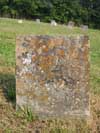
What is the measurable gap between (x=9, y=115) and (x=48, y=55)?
3.22 feet

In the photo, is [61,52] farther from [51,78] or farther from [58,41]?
[51,78]

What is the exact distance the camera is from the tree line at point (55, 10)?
137 ft

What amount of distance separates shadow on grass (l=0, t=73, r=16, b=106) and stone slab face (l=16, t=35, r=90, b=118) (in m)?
0.41

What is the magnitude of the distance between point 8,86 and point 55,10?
37.6 m

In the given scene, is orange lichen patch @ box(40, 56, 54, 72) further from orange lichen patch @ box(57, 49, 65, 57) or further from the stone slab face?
orange lichen patch @ box(57, 49, 65, 57)

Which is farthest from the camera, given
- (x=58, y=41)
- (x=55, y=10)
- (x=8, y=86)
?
(x=55, y=10)

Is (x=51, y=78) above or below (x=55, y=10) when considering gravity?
above

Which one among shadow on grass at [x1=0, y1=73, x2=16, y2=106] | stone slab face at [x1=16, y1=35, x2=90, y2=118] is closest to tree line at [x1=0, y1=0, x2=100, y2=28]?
shadow on grass at [x1=0, y1=73, x2=16, y2=106]

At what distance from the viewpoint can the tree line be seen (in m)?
41.9

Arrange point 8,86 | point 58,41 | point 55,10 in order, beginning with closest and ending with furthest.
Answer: point 58,41
point 8,86
point 55,10

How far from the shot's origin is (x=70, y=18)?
44.3m

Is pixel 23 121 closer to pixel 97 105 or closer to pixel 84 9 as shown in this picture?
pixel 97 105

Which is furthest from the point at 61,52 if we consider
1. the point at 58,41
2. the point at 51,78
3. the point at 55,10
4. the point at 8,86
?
the point at 55,10

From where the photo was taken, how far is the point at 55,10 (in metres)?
43.8
